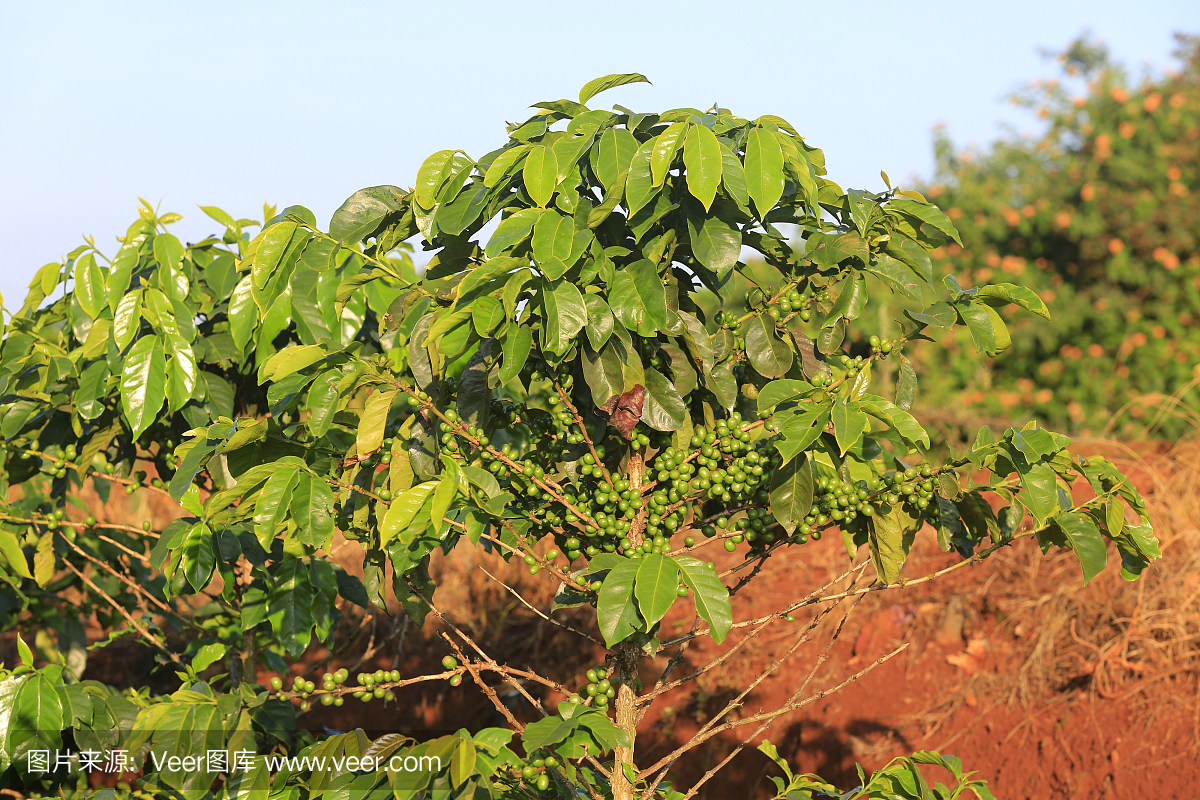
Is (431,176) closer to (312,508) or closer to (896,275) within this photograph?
(312,508)

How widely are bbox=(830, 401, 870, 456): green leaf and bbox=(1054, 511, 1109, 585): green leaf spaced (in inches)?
20.7

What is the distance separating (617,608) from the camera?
1288 mm

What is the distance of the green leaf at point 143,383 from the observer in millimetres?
2012

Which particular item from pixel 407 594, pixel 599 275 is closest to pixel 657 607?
pixel 599 275

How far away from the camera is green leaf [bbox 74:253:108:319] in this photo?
89.4 inches

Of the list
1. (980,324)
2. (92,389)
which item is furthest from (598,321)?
(92,389)

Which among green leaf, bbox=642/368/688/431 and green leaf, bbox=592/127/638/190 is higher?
green leaf, bbox=592/127/638/190

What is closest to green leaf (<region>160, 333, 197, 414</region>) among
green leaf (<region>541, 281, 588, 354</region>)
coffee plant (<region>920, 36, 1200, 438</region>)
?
green leaf (<region>541, 281, 588, 354</region>)

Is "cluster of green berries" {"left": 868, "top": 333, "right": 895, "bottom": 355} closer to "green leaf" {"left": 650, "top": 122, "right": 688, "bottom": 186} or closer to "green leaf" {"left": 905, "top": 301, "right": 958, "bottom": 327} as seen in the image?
"green leaf" {"left": 905, "top": 301, "right": 958, "bottom": 327}

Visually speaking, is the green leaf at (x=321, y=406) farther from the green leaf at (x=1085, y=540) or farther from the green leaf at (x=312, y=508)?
the green leaf at (x=1085, y=540)

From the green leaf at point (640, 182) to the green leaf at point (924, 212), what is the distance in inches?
20.2

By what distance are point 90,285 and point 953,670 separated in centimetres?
352

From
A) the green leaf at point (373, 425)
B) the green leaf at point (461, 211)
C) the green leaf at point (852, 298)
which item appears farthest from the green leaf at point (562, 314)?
the green leaf at point (852, 298)

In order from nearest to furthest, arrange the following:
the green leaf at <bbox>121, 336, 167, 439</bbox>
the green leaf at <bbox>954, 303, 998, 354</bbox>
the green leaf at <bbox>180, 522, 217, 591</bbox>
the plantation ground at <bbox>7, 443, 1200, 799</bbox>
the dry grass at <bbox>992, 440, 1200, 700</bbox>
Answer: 1. the green leaf at <bbox>954, 303, 998, 354</bbox>
2. the green leaf at <bbox>180, 522, 217, 591</bbox>
3. the green leaf at <bbox>121, 336, 167, 439</bbox>
4. the plantation ground at <bbox>7, 443, 1200, 799</bbox>
5. the dry grass at <bbox>992, 440, 1200, 700</bbox>
